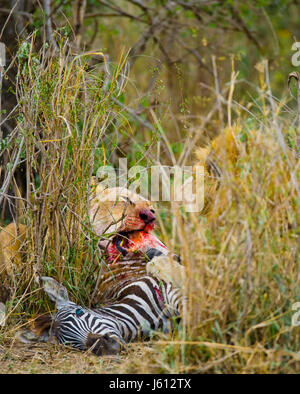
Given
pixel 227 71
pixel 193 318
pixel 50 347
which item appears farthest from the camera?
pixel 227 71

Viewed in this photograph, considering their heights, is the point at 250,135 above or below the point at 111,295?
above

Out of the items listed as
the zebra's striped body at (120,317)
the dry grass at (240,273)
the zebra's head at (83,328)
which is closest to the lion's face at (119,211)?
the zebra's striped body at (120,317)

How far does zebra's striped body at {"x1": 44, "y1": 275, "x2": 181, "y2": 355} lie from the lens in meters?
2.82

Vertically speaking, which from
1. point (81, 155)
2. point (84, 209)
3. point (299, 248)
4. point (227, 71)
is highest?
point (227, 71)

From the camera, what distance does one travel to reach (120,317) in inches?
118

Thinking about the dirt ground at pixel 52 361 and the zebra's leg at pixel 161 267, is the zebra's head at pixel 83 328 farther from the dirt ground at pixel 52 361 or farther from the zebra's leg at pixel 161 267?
the zebra's leg at pixel 161 267

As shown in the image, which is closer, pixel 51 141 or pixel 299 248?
pixel 299 248

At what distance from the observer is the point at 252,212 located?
239cm

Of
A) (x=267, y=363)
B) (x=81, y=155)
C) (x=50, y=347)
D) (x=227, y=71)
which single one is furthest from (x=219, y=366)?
(x=227, y=71)

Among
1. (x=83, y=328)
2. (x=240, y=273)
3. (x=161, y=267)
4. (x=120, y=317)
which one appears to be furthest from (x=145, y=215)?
(x=240, y=273)

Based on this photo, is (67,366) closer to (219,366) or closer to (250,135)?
(219,366)

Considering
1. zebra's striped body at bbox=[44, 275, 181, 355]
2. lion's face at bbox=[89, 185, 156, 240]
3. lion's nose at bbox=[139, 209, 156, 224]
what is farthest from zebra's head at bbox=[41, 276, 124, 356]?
lion's nose at bbox=[139, 209, 156, 224]

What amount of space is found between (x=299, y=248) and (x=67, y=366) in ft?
3.34

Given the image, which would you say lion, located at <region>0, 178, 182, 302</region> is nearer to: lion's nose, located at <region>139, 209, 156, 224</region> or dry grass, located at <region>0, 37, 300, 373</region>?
lion's nose, located at <region>139, 209, 156, 224</region>
